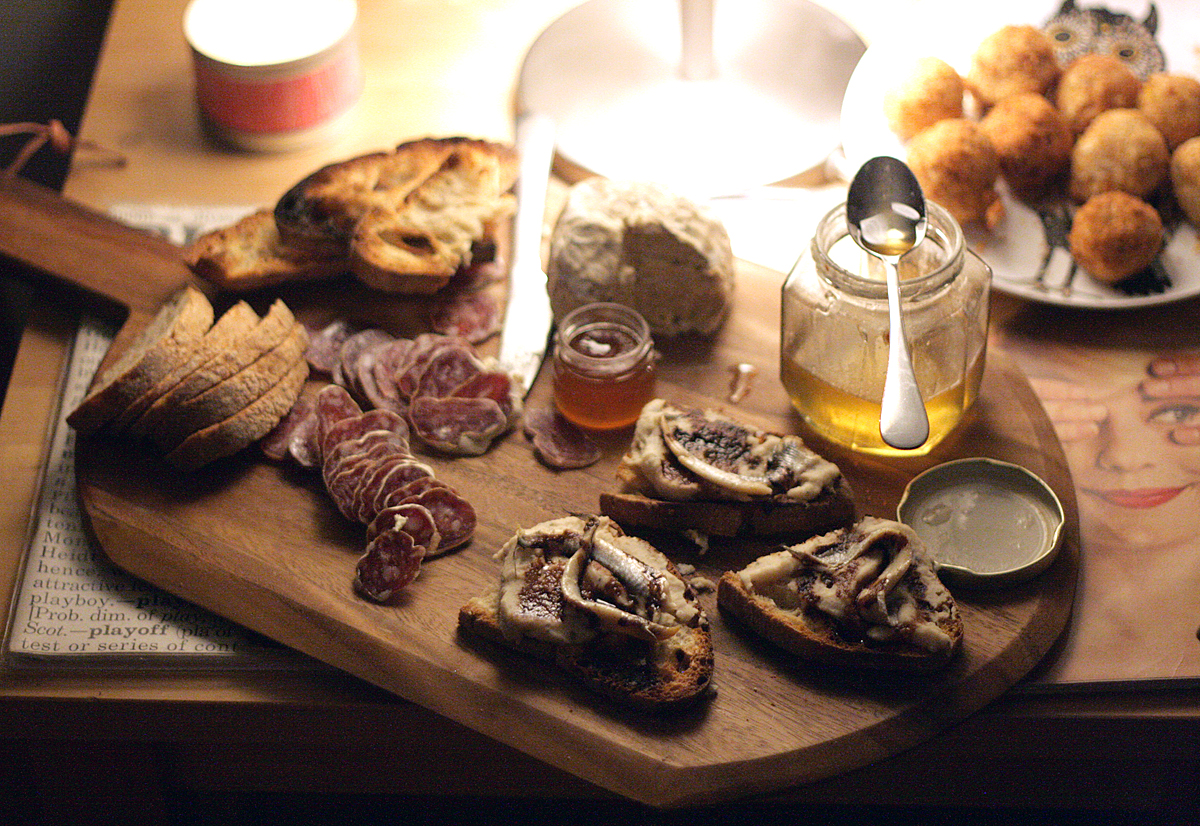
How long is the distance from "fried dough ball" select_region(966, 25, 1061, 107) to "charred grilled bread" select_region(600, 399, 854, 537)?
111cm

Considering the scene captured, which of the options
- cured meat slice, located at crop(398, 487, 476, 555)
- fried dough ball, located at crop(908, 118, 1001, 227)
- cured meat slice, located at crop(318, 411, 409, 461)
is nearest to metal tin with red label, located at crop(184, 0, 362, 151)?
cured meat slice, located at crop(318, 411, 409, 461)

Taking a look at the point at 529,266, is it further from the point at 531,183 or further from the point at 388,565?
the point at 388,565

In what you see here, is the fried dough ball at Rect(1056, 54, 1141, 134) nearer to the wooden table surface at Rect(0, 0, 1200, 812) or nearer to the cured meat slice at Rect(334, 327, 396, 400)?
the wooden table surface at Rect(0, 0, 1200, 812)

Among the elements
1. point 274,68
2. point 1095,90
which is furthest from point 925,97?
point 274,68

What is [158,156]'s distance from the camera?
2.91 meters

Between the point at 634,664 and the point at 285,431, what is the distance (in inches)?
33.3

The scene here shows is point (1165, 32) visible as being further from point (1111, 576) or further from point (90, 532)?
point (90, 532)

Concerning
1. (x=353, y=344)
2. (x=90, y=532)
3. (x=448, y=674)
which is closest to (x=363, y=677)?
(x=448, y=674)

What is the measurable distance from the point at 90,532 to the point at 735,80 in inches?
68.0

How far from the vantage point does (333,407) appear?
2.15 m

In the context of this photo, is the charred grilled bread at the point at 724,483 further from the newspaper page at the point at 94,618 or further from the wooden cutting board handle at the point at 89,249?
the wooden cutting board handle at the point at 89,249

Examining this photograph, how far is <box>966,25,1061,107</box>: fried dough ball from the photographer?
100 inches

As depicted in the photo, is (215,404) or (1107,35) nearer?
(215,404)

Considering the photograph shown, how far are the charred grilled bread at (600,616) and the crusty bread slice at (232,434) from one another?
58 centimetres
